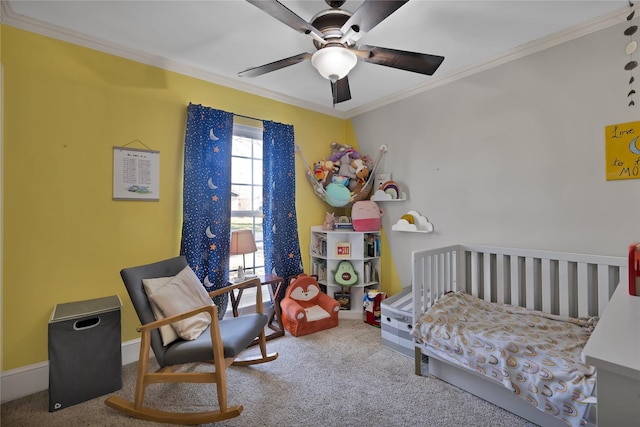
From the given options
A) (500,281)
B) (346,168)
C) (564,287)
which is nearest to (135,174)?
(346,168)

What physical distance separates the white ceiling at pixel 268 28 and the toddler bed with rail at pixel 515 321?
1.53m

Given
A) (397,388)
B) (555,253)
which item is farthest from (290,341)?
(555,253)

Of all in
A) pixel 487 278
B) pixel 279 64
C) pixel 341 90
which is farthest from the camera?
pixel 487 278

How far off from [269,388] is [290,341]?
663 millimetres

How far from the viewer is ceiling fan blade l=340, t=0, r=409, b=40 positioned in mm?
1135

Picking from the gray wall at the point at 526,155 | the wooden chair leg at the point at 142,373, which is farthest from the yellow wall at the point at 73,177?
the gray wall at the point at 526,155

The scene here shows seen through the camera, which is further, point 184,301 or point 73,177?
point 73,177

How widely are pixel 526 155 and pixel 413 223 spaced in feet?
3.61

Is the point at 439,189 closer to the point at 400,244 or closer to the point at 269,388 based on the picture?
the point at 400,244

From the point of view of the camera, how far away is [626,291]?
4.03ft

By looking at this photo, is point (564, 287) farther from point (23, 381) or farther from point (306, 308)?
point (23, 381)

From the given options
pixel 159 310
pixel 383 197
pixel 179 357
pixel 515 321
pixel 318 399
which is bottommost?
pixel 318 399

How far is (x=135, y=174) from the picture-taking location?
7.29ft

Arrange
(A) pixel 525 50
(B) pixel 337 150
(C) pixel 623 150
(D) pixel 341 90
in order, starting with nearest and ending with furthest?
(C) pixel 623 150 → (D) pixel 341 90 → (A) pixel 525 50 → (B) pixel 337 150
